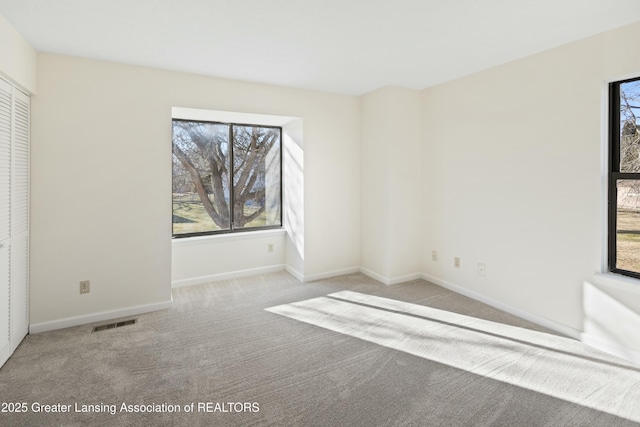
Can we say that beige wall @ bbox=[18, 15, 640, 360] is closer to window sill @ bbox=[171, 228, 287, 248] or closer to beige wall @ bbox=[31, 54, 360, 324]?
beige wall @ bbox=[31, 54, 360, 324]

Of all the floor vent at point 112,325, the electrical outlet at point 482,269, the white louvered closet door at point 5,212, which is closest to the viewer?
the white louvered closet door at point 5,212

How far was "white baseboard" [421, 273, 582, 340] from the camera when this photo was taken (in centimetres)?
277

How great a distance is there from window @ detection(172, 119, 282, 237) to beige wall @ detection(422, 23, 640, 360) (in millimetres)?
2281

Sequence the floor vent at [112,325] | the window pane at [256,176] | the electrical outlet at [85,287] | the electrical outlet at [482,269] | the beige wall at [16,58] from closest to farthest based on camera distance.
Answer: the beige wall at [16,58] < the floor vent at [112,325] < the electrical outlet at [85,287] < the electrical outlet at [482,269] < the window pane at [256,176]

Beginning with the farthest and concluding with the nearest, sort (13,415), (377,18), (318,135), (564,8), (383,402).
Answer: (318,135) → (377,18) → (564,8) → (383,402) → (13,415)

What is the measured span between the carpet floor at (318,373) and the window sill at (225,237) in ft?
3.30

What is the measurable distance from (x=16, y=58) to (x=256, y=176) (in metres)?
2.72

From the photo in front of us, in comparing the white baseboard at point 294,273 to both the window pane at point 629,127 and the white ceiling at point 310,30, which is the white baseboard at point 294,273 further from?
the window pane at point 629,127

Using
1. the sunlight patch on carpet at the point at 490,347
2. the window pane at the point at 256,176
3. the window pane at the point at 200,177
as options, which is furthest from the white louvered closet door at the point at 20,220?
the window pane at the point at 256,176

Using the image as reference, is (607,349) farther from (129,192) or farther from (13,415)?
(129,192)

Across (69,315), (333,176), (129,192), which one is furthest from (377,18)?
(69,315)

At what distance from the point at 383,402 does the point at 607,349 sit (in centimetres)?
189

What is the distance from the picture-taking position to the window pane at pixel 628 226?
2.46 m

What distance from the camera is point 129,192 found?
3.19 metres
